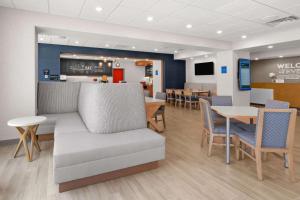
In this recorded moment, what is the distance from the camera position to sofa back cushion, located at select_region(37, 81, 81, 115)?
174 inches

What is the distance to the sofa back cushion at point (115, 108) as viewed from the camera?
112 inches

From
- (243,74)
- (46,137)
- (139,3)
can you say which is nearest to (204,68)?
(243,74)

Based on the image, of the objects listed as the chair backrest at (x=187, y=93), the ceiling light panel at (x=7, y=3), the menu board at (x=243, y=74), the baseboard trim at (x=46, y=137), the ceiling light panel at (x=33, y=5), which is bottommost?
the baseboard trim at (x=46, y=137)

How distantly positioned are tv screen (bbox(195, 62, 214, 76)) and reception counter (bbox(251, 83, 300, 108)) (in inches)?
117

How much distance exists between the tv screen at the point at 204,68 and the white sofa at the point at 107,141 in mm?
8220

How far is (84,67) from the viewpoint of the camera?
43.9 feet

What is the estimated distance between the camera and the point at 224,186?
7.52 feet

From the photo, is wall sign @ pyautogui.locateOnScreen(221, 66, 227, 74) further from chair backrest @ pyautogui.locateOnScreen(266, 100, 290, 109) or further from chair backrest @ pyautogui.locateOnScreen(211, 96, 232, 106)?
chair backrest @ pyautogui.locateOnScreen(266, 100, 290, 109)

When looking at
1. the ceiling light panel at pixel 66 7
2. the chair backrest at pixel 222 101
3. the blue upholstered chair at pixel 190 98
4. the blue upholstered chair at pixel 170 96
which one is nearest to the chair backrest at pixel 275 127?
the chair backrest at pixel 222 101

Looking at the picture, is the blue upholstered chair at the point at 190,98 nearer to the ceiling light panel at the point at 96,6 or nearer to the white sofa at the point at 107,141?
the ceiling light panel at the point at 96,6

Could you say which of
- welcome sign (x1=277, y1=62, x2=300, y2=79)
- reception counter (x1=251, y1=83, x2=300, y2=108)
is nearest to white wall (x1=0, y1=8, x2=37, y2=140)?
reception counter (x1=251, y1=83, x2=300, y2=108)

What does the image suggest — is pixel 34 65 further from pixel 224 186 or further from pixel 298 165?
pixel 298 165

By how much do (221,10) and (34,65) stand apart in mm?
4321

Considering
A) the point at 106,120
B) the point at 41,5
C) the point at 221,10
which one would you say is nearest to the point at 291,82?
the point at 221,10
